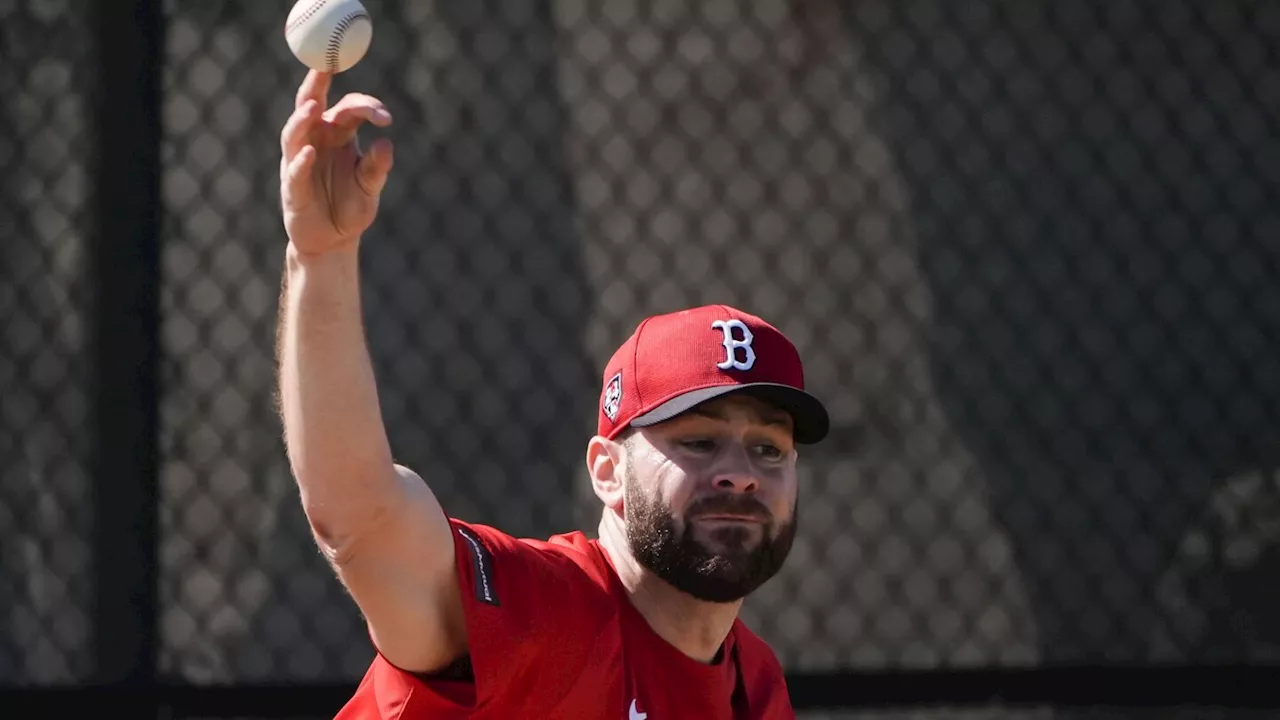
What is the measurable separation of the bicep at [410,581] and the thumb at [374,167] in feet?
1.08

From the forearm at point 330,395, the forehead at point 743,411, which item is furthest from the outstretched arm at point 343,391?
the forehead at point 743,411

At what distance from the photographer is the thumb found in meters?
1.57

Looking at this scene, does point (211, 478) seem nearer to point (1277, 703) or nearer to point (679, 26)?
point (679, 26)

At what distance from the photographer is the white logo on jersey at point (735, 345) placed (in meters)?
2.14

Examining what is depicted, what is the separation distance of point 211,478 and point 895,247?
1443 millimetres

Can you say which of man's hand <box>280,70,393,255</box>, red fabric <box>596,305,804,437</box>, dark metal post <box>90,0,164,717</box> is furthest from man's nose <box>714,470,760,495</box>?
dark metal post <box>90,0,164,717</box>

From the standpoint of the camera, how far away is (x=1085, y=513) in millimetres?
3291

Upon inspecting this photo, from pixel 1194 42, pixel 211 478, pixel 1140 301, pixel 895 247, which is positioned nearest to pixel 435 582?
pixel 211 478

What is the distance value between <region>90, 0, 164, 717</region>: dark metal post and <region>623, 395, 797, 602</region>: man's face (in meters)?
1.35

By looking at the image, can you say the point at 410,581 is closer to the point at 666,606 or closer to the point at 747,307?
the point at 666,606

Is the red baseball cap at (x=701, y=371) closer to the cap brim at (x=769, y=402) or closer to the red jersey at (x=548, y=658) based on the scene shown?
the cap brim at (x=769, y=402)

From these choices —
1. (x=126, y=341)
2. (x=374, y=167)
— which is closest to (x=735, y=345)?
(x=374, y=167)

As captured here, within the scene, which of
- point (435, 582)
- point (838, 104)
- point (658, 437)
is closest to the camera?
point (435, 582)

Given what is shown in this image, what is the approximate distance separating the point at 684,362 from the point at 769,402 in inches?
5.0
